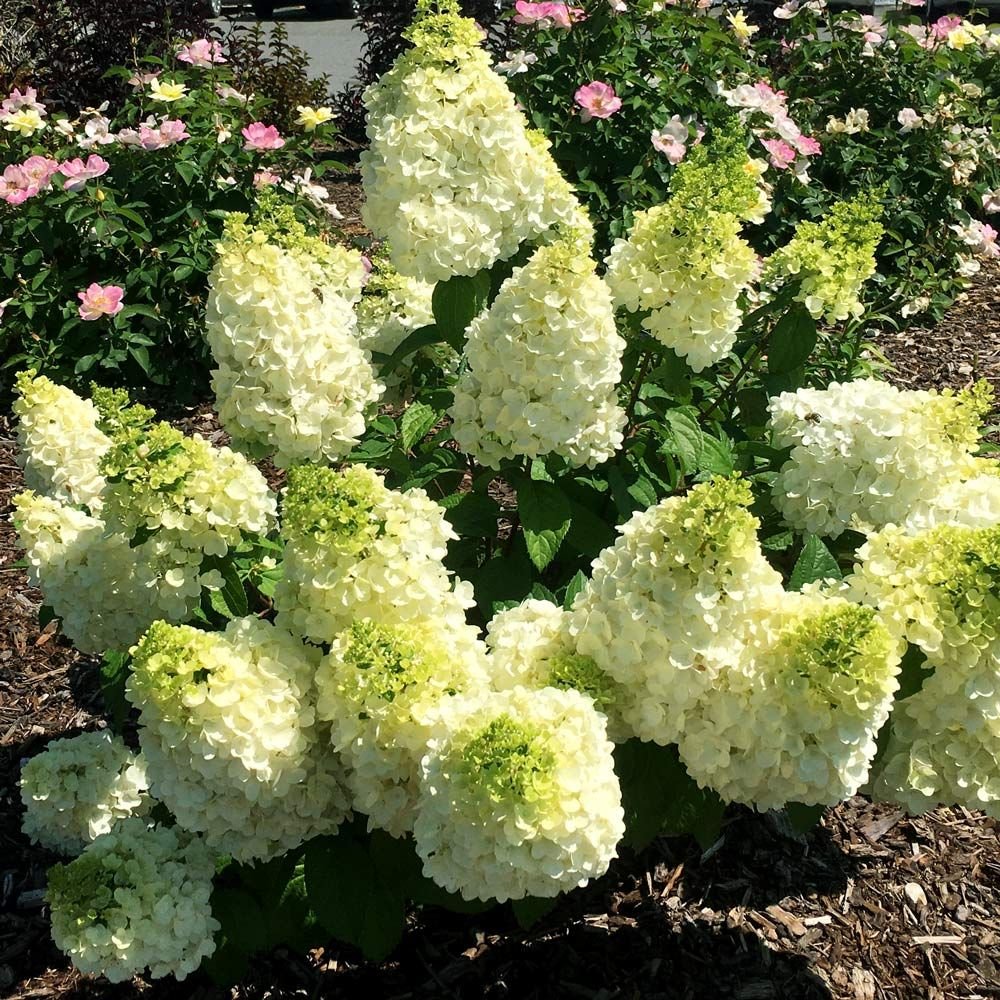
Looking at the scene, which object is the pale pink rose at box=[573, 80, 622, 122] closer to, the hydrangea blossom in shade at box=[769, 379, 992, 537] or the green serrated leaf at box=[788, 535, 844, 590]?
the hydrangea blossom in shade at box=[769, 379, 992, 537]

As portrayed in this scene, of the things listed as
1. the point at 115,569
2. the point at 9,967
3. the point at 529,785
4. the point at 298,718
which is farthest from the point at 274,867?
the point at 9,967

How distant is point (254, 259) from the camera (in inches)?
91.9

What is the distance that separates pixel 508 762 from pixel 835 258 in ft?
5.68

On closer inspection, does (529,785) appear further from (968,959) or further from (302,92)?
(302,92)

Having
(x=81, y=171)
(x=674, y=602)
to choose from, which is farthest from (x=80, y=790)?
(x=81, y=171)

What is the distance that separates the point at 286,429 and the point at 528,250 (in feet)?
3.38

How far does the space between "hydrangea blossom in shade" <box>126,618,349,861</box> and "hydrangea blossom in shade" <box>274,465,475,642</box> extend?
0.34 feet

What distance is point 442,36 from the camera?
265cm

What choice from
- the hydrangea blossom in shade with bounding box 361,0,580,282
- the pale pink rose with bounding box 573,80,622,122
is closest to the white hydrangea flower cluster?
the hydrangea blossom in shade with bounding box 361,0,580,282

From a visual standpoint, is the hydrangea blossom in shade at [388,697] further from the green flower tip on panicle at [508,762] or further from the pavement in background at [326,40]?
the pavement in background at [326,40]

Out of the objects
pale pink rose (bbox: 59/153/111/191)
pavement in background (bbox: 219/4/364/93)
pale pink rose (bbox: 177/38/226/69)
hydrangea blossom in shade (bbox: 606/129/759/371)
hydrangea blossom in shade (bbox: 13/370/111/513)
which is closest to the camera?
hydrangea blossom in shade (bbox: 606/129/759/371)

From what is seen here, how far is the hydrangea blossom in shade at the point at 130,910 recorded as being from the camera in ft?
6.92

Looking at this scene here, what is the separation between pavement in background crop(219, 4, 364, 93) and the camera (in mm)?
14727

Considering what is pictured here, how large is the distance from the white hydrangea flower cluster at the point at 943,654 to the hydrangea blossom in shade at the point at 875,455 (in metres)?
0.26
